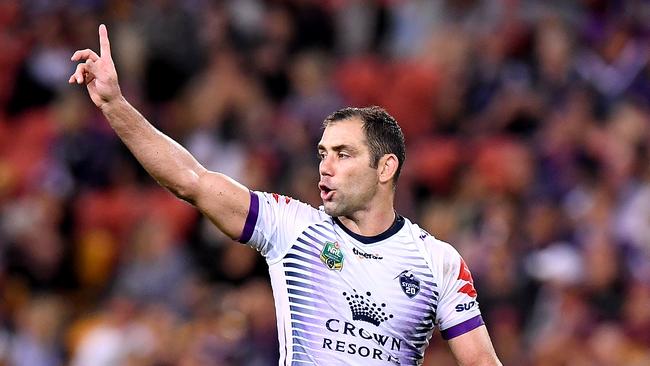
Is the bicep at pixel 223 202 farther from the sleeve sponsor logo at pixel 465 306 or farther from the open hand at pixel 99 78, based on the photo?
the sleeve sponsor logo at pixel 465 306

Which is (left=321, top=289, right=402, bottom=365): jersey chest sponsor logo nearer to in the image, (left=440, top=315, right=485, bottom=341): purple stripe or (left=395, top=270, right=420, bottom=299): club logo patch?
(left=395, top=270, right=420, bottom=299): club logo patch

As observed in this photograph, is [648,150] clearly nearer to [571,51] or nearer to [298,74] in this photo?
[571,51]

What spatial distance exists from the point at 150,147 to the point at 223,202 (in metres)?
0.39

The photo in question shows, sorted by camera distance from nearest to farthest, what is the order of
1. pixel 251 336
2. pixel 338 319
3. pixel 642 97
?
pixel 338 319 < pixel 251 336 < pixel 642 97

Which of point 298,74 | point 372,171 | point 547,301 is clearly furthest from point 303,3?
point 372,171

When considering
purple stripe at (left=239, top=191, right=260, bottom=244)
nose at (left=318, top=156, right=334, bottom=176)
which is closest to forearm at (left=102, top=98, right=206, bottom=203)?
purple stripe at (left=239, top=191, right=260, bottom=244)

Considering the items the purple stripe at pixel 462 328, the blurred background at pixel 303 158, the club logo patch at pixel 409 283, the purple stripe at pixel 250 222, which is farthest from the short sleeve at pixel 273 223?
the blurred background at pixel 303 158

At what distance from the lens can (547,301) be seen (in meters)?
10.6

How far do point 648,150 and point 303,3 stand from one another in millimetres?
4511

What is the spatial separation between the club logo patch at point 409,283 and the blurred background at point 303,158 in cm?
419

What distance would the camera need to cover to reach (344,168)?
238 inches

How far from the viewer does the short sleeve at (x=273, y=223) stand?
19.4 ft

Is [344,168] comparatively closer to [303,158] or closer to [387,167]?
[387,167]

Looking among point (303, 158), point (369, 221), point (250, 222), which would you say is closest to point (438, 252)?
point (369, 221)
